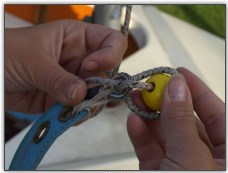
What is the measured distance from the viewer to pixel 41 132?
27.4 inches

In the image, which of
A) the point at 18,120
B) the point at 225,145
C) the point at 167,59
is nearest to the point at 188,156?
the point at 225,145

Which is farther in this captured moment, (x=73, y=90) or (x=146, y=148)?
(x=146, y=148)

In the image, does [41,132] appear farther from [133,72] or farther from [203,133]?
[133,72]

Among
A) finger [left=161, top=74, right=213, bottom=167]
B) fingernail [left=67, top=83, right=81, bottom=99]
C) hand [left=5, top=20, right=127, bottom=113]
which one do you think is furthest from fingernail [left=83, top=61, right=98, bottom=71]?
Answer: finger [left=161, top=74, right=213, bottom=167]

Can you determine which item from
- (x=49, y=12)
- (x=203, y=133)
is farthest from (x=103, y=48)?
(x=49, y=12)

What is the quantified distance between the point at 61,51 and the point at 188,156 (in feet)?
1.39

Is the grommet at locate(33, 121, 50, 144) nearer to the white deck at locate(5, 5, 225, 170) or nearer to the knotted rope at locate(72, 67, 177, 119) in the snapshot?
the knotted rope at locate(72, 67, 177, 119)

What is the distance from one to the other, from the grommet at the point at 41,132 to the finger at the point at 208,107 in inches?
11.4

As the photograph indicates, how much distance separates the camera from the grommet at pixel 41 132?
0.68 meters

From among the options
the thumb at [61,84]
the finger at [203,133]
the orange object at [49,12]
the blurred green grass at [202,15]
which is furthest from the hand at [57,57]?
the blurred green grass at [202,15]

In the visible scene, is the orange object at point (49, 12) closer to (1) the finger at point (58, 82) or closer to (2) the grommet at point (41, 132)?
(1) the finger at point (58, 82)

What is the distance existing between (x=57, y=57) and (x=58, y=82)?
13 centimetres

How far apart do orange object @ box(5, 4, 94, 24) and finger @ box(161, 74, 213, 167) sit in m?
0.89

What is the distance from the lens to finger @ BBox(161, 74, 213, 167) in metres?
0.59
